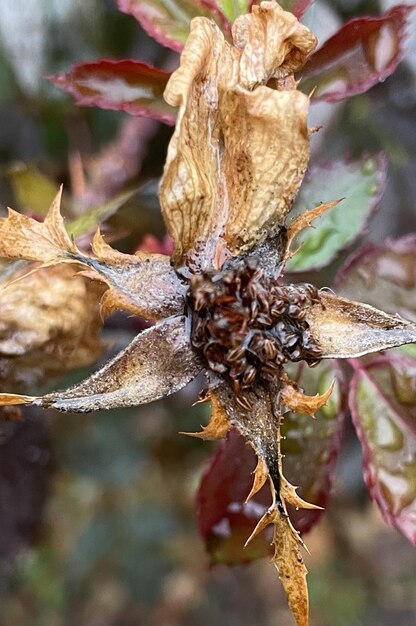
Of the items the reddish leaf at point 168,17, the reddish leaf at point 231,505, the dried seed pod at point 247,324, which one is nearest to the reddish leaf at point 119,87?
the reddish leaf at point 168,17

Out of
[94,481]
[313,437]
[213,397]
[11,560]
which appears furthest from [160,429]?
[213,397]

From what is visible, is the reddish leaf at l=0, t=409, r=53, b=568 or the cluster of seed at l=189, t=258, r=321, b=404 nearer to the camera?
the cluster of seed at l=189, t=258, r=321, b=404

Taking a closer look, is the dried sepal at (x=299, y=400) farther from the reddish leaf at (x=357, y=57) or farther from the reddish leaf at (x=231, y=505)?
the reddish leaf at (x=357, y=57)

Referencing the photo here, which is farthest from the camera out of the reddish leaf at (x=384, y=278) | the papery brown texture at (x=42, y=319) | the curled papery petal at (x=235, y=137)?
the reddish leaf at (x=384, y=278)

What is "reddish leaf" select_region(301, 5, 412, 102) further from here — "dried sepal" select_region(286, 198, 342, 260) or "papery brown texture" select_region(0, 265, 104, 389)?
"papery brown texture" select_region(0, 265, 104, 389)

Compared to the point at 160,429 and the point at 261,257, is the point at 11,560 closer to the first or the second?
the point at 160,429

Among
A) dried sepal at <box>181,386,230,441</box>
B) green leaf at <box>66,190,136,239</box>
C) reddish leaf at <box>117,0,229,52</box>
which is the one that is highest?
reddish leaf at <box>117,0,229,52</box>

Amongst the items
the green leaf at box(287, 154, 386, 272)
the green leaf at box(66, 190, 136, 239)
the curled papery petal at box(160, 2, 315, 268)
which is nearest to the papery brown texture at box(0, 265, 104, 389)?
the green leaf at box(66, 190, 136, 239)
